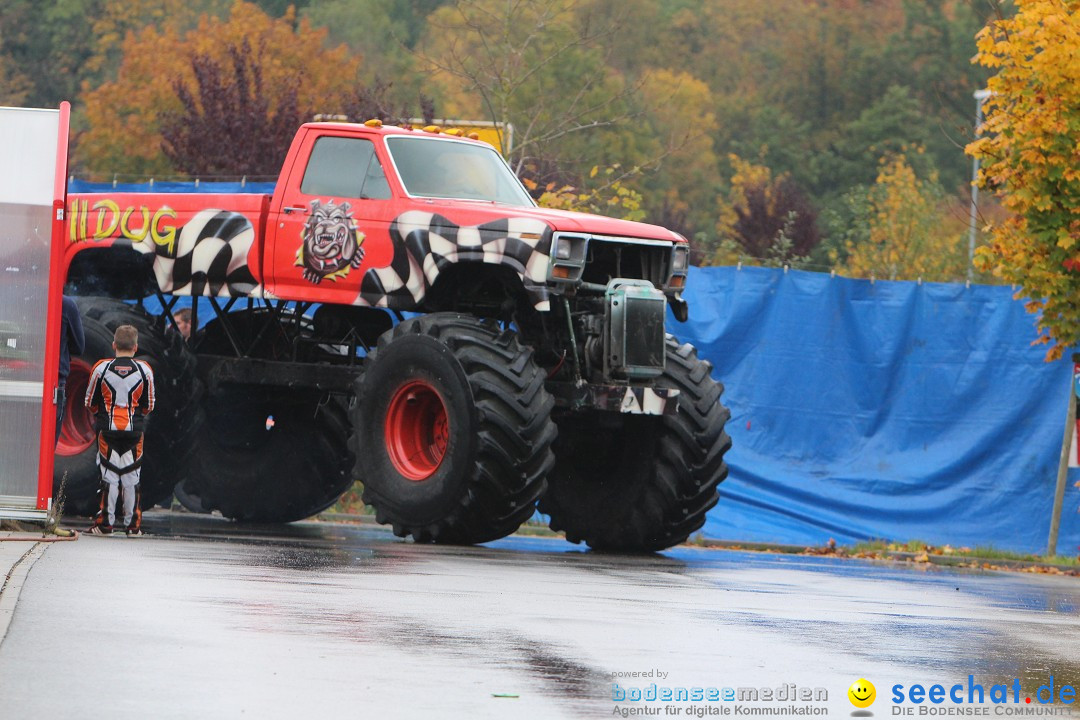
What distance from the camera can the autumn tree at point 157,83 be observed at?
5909cm

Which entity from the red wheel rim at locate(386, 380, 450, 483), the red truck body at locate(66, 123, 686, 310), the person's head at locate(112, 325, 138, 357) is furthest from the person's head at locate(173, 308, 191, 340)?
the red wheel rim at locate(386, 380, 450, 483)

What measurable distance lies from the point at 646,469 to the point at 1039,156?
519 centimetres

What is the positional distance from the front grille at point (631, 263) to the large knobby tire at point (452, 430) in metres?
0.90

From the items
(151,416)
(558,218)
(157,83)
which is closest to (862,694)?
(558,218)

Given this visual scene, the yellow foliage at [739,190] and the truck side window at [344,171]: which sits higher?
the yellow foliage at [739,190]

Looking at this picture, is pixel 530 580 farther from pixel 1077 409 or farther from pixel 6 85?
pixel 6 85

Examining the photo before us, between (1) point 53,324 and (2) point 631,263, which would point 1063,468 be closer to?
(2) point 631,263

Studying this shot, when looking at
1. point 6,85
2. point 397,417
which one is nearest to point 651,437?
point 397,417

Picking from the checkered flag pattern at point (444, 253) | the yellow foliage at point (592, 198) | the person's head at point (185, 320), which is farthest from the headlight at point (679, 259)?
the yellow foliage at point (592, 198)

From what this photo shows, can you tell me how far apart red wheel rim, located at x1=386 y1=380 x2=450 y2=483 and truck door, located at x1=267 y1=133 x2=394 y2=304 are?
108 centimetres

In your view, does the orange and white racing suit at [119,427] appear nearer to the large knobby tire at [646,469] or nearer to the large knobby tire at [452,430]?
the large knobby tire at [452,430]

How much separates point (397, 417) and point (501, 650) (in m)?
6.62

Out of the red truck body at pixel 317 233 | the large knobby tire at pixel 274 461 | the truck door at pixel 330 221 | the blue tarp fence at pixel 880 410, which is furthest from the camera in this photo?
the blue tarp fence at pixel 880 410

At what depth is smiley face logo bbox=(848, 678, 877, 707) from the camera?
7.56 meters
